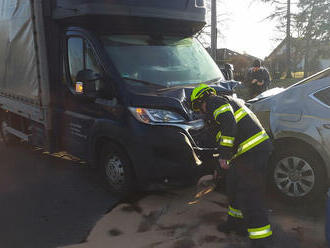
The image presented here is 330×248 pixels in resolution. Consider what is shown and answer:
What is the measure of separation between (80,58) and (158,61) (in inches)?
41.2

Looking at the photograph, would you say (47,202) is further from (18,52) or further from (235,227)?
(18,52)

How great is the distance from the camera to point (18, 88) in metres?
5.85

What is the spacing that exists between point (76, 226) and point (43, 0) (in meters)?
3.08

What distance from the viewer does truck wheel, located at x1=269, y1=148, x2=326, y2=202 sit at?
378 cm

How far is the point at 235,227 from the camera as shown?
3.49 meters

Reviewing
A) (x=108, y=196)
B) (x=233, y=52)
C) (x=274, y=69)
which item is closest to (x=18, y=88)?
(x=108, y=196)

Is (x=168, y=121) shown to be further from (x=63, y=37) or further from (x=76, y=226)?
(x=63, y=37)

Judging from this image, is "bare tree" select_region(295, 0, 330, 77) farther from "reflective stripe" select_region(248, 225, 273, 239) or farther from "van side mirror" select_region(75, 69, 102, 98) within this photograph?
"reflective stripe" select_region(248, 225, 273, 239)

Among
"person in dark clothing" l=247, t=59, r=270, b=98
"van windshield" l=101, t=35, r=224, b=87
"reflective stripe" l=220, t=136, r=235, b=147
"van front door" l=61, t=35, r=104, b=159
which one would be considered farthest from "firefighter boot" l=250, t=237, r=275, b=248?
"person in dark clothing" l=247, t=59, r=270, b=98

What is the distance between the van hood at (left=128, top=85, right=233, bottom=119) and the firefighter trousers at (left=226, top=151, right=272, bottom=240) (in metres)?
0.88

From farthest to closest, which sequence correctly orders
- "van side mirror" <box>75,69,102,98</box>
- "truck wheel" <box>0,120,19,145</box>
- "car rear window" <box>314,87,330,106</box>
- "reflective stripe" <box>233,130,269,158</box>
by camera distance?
1. "truck wheel" <box>0,120,19,145</box>
2. "van side mirror" <box>75,69,102,98</box>
3. "car rear window" <box>314,87,330,106</box>
4. "reflective stripe" <box>233,130,269,158</box>

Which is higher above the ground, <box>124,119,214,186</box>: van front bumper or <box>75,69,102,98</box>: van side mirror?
<box>75,69,102,98</box>: van side mirror

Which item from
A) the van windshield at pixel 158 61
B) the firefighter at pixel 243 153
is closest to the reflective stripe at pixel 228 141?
the firefighter at pixel 243 153

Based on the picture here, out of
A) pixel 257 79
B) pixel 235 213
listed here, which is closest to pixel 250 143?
pixel 235 213
